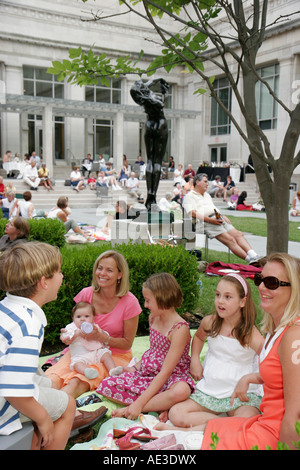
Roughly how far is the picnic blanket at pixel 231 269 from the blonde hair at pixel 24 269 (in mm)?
5378

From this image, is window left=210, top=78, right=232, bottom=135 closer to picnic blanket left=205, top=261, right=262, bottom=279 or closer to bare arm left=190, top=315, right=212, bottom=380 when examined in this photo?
picnic blanket left=205, top=261, right=262, bottom=279

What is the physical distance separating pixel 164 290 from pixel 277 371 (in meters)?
1.31

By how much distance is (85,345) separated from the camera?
3928 millimetres

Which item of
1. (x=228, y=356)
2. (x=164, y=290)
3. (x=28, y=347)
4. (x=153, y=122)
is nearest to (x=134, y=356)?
(x=164, y=290)

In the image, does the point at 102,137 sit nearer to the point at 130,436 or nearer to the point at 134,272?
the point at 134,272

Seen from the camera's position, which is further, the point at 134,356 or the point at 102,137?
the point at 102,137

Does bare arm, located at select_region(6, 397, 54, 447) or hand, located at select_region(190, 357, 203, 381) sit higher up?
bare arm, located at select_region(6, 397, 54, 447)

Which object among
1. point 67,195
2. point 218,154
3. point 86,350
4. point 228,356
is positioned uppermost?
point 218,154

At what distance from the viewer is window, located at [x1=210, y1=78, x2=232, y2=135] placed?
33531mm

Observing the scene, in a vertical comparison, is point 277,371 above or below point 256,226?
above

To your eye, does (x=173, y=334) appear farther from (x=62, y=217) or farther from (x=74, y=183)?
(x=74, y=183)

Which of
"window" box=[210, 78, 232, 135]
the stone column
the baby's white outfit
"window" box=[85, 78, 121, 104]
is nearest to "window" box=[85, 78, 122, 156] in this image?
"window" box=[85, 78, 121, 104]

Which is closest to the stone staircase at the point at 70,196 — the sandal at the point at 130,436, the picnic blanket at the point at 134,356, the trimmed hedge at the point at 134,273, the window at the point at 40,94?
the window at the point at 40,94

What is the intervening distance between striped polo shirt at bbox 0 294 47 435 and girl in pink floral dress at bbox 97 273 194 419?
1313 millimetres
